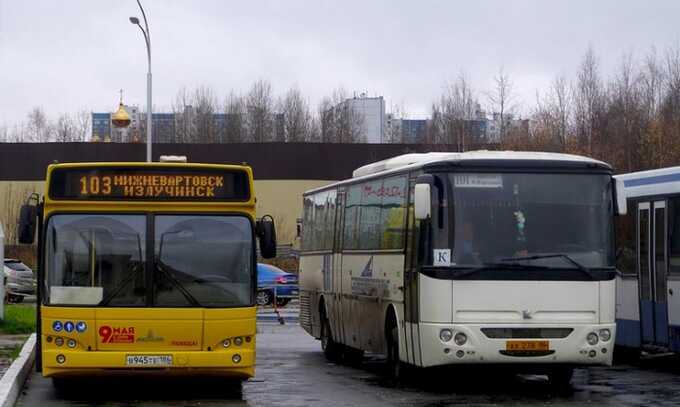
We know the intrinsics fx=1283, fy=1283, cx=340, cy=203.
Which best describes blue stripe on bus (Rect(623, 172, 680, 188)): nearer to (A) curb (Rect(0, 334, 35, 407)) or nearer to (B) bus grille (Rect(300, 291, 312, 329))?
(B) bus grille (Rect(300, 291, 312, 329))

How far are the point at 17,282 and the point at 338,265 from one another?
25.8 meters

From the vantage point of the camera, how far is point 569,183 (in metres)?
15.7

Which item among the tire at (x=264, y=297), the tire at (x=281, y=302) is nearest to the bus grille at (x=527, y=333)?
the tire at (x=264, y=297)

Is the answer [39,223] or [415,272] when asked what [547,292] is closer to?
[415,272]

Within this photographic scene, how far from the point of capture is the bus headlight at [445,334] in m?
15.1

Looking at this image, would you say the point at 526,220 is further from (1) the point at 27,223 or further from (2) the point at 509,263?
(1) the point at 27,223

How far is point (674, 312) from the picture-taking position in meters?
17.8

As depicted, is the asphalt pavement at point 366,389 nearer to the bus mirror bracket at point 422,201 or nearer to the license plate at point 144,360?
the license plate at point 144,360

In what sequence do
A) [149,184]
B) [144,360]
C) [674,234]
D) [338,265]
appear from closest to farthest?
[144,360] < [149,184] < [674,234] < [338,265]

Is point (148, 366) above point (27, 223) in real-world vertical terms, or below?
below

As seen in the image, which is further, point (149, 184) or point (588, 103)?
point (588, 103)

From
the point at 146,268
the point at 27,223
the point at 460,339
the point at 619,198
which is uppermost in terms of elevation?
the point at 619,198

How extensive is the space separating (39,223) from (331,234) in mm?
7226

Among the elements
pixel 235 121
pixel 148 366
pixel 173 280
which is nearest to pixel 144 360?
pixel 148 366
